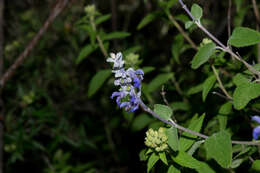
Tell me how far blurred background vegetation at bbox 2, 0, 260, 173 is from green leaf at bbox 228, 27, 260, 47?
1.03m

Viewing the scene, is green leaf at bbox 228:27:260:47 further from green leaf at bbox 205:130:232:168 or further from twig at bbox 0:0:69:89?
twig at bbox 0:0:69:89

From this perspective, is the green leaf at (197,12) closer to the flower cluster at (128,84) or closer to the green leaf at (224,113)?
the flower cluster at (128,84)

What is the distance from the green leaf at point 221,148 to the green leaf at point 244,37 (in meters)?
0.34

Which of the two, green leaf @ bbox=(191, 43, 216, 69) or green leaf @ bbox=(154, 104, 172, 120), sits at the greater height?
green leaf @ bbox=(191, 43, 216, 69)

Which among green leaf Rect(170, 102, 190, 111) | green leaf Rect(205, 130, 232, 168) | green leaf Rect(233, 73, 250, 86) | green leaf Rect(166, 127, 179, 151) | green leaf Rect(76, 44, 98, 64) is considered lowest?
green leaf Rect(205, 130, 232, 168)

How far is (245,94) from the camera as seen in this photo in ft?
3.92

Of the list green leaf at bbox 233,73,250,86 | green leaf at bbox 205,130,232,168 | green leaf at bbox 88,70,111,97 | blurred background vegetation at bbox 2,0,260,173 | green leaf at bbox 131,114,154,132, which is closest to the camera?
green leaf at bbox 205,130,232,168

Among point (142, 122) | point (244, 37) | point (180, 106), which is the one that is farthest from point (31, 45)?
point (244, 37)

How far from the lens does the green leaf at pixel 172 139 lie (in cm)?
114

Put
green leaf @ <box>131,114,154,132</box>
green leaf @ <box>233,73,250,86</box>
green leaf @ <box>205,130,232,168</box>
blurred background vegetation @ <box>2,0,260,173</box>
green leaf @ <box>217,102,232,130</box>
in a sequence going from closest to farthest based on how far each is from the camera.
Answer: green leaf @ <box>205,130,232,168</box>
green leaf @ <box>233,73,250,86</box>
green leaf @ <box>217,102,232,130</box>
green leaf @ <box>131,114,154,132</box>
blurred background vegetation @ <box>2,0,260,173</box>

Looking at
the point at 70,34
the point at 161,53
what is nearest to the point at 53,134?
the point at 70,34

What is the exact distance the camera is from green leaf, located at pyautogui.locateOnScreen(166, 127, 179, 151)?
3.74ft

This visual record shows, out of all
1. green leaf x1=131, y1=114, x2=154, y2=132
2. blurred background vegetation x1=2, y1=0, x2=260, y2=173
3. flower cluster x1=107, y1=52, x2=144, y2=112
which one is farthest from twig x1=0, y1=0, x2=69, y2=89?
flower cluster x1=107, y1=52, x2=144, y2=112

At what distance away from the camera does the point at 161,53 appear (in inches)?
156
